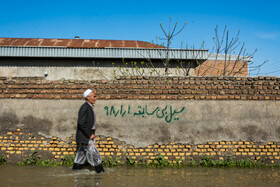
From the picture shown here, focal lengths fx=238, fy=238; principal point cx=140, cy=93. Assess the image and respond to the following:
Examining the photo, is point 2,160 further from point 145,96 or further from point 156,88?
point 156,88

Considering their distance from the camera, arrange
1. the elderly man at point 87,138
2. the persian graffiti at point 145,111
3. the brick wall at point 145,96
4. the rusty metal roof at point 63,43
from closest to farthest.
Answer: the elderly man at point 87,138 → the brick wall at point 145,96 → the persian graffiti at point 145,111 → the rusty metal roof at point 63,43

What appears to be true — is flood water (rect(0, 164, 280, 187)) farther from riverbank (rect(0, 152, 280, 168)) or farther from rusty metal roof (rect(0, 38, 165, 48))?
rusty metal roof (rect(0, 38, 165, 48))

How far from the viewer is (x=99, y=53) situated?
32.8 feet

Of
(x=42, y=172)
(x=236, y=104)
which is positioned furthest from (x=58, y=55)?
(x=236, y=104)

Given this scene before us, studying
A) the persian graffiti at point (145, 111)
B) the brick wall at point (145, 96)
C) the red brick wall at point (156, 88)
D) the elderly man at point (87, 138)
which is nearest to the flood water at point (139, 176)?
the elderly man at point (87, 138)

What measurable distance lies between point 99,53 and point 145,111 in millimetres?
5178

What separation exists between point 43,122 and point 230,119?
4.39 metres

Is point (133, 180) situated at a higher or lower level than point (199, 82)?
lower

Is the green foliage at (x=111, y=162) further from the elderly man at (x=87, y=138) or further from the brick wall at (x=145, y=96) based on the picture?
the elderly man at (x=87, y=138)

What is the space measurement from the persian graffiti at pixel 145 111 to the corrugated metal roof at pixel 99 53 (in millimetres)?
4640

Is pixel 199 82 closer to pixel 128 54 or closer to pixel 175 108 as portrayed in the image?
pixel 175 108

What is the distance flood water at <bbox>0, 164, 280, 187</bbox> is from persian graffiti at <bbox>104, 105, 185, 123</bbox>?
3.95 ft

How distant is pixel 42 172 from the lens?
15.3 ft

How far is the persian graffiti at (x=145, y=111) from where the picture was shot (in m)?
5.63
